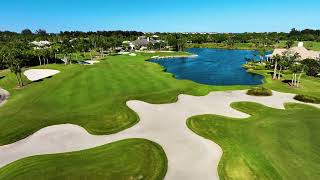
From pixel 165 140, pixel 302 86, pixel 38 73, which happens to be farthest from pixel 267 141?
pixel 38 73

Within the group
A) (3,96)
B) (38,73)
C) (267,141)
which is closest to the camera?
(267,141)

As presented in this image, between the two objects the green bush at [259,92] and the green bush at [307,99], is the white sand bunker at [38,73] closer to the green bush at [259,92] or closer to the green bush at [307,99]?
the green bush at [259,92]

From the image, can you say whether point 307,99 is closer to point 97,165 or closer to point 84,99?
point 84,99

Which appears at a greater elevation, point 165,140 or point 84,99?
point 84,99

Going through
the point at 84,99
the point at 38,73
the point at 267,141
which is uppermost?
the point at 38,73

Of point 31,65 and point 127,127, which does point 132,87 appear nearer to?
point 127,127

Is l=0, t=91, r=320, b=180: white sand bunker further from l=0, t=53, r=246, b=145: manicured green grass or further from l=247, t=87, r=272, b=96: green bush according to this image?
l=247, t=87, r=272, b=96: green bush
